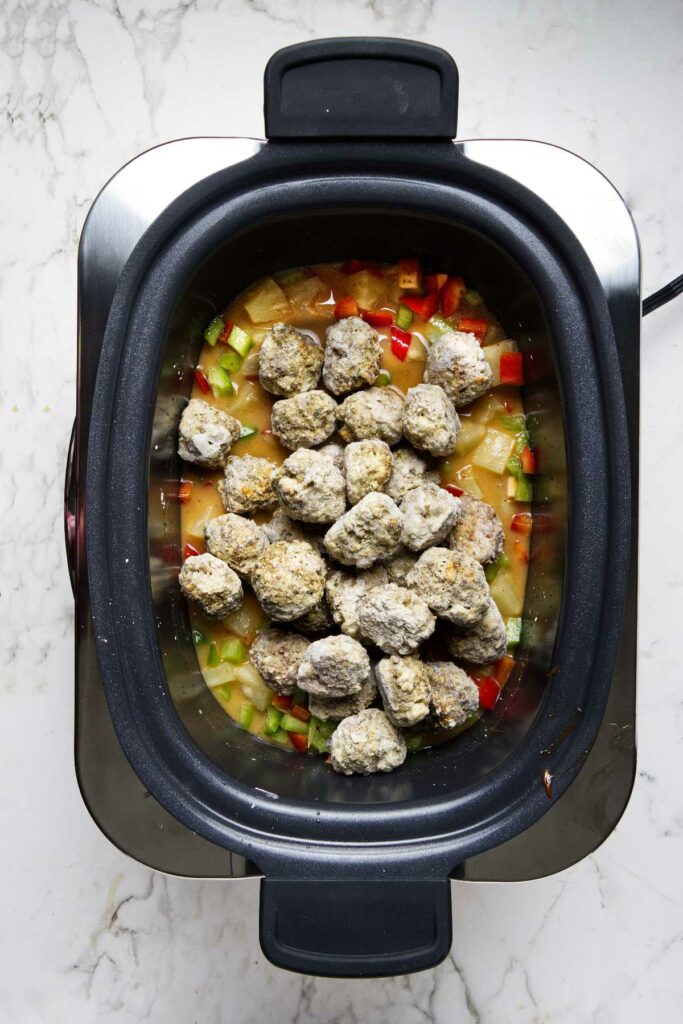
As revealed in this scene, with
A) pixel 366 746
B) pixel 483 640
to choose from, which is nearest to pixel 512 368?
pixel 483 640

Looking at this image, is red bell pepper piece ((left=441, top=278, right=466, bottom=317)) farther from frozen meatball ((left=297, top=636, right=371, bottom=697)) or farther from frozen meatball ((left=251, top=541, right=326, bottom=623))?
frozen meatball ((left=297, top=636, right=371, bottom=697))

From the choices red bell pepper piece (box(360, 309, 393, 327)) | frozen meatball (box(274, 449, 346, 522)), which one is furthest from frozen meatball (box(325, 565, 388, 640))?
red bell pepper piece (box(360, 309, 393, 327))

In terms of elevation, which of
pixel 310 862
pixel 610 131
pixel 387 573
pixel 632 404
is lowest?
pixel 310 862

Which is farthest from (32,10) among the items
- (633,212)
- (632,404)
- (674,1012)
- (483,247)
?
(674,1012)

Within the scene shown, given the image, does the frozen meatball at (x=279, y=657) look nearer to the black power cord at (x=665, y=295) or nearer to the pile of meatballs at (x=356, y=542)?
the pile of meatballs at (x=356, y=542)

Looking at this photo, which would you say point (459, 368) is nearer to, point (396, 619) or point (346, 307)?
point (346, 307)

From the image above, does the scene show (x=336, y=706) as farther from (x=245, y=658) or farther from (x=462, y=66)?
(x=462, y=66)

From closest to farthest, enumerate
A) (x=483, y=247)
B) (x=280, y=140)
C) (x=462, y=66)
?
1. (x=280, y=140)
2. (x=483, y=247)
3. (x=462, y=66)
